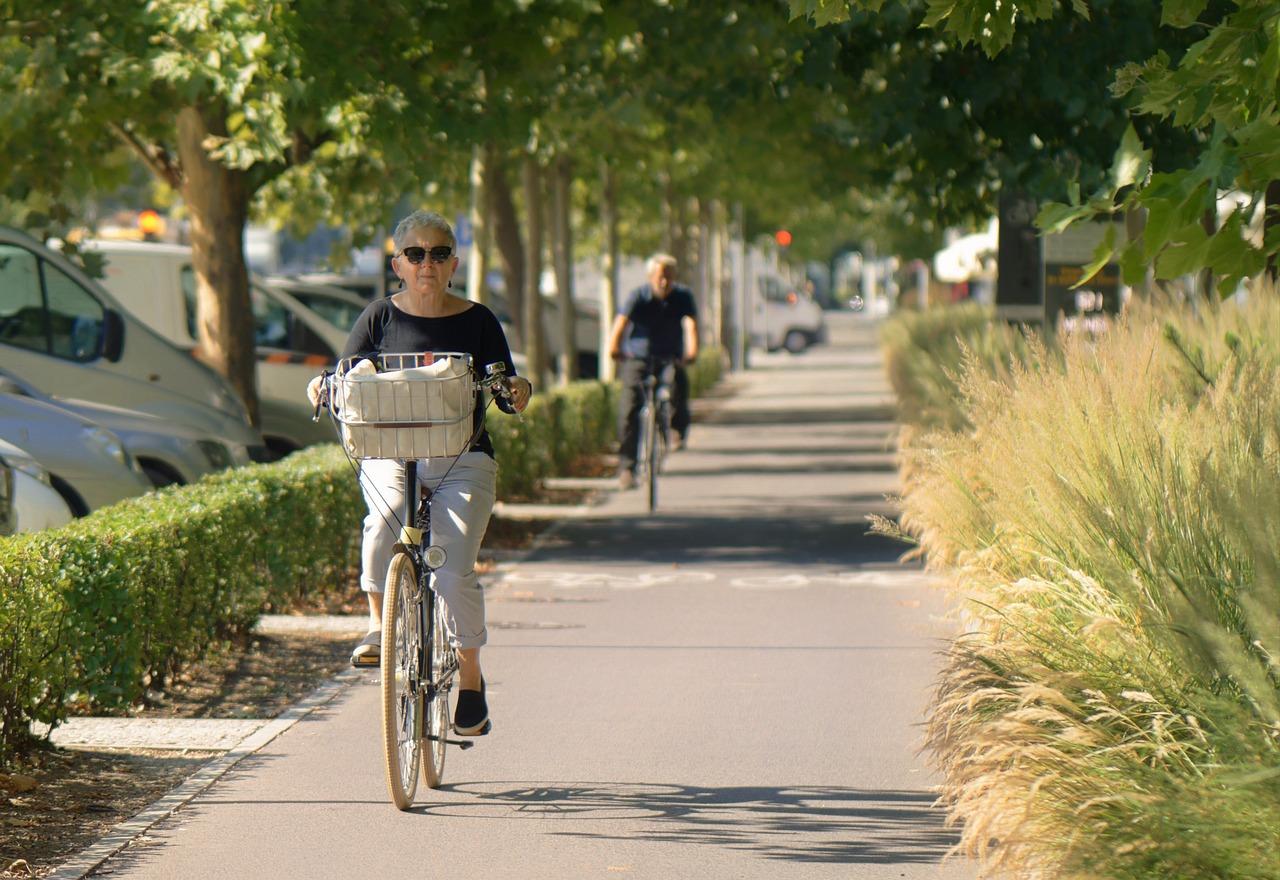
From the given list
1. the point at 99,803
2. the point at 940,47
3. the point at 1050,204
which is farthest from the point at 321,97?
the point at 1050,204

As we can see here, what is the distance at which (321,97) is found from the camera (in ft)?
37.4

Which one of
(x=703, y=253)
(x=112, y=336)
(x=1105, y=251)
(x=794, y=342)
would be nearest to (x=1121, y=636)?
(x=1105, y=251)

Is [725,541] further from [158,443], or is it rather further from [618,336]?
[158,443]

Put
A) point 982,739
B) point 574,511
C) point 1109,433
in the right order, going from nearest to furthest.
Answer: point 982,739
point 1109,433
point 574,511

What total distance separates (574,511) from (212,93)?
530 cm

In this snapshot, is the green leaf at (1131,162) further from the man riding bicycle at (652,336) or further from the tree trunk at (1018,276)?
Answer: the tree trunk at (1018,276)

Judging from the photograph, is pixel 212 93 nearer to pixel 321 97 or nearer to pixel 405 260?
pixel 321 97

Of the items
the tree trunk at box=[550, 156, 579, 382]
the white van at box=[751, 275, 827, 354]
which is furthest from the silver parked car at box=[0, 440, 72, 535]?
the white van at box=[751, 275, 827, 354]

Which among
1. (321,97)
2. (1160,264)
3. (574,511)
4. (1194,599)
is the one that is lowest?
(574,511)

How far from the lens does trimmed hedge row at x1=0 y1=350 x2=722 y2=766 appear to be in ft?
22.0

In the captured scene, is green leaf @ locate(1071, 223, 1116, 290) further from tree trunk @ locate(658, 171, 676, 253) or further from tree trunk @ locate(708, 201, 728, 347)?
tree trunk @ locate(708, 201, 728, 347)

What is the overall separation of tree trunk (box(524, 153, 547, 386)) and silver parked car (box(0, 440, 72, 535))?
1099 cm

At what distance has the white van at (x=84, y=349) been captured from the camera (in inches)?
506

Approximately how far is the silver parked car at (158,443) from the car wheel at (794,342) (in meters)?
54.4
